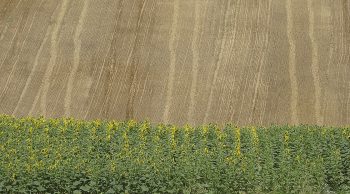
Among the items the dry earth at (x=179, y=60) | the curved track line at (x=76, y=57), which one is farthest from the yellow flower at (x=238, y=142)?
the curved track line at (x=76, y=57)

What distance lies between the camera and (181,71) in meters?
22.5

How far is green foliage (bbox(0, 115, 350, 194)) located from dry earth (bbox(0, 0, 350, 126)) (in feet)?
11.2

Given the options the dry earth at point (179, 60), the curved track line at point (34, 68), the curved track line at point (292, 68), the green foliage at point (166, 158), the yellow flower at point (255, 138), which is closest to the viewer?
the green foliage at point (166, 158)

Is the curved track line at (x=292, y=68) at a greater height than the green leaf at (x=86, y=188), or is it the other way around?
the curved track line at (x=292, y=68)

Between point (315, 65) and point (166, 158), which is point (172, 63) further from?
point (166, 158)

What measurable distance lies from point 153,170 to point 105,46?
25.4 ft

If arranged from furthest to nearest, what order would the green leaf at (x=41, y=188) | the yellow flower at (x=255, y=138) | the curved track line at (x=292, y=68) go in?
the curved track line at (x=292, y=68)
the yellow flower at (x=255, y=138)
the green leaf at (x=41, y=188)

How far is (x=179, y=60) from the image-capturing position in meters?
22.8

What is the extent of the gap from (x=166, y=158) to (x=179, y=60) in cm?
653

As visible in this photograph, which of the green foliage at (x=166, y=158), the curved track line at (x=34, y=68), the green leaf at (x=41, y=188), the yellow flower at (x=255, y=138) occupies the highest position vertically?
the curved track line at (x=34, y=68)

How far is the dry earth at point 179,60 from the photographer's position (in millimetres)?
21531

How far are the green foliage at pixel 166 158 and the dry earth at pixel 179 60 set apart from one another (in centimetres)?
342

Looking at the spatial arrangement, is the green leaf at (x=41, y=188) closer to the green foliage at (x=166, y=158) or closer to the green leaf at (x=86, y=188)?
the green foliage at (x=166, y=158)

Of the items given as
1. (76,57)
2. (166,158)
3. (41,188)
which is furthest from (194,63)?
(41,188)
